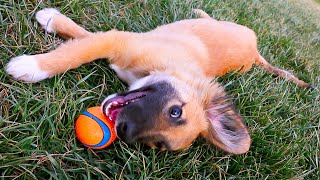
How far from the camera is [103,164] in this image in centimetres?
263

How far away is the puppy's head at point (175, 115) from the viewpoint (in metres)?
2.70

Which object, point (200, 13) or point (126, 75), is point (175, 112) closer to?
point (126, 75)

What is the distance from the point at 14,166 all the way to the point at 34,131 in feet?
A: 0.91

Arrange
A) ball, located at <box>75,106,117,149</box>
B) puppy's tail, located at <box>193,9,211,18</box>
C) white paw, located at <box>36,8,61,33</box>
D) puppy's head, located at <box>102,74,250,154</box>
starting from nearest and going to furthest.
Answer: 1. ball, located at <box>75,106,117,149</box>
2. puppy's head, located at <box>102,74,250,154</box>
3. white paw, located at <box>36,8,61,33</box>
4. puppy's tail, located at <box>193,9,211,18</box>

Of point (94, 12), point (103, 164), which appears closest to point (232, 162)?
point (103, 164)

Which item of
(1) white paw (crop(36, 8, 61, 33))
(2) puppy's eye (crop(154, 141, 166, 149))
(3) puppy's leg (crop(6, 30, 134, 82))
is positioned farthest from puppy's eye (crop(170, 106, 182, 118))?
(1) white paw (crop(36, 8, 61, 33))

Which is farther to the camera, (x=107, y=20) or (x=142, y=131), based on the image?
(x=107, y=20)

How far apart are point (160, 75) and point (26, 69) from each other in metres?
1.01

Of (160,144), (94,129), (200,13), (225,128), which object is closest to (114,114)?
(94,129)

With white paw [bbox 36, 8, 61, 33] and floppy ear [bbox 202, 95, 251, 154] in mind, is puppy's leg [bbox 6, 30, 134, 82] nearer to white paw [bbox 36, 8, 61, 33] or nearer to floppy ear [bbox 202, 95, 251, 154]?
white paw [bbox 36, 8, 61, 33]

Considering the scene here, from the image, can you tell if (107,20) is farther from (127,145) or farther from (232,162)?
(232,162)

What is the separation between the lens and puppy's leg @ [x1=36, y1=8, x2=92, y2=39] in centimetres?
325

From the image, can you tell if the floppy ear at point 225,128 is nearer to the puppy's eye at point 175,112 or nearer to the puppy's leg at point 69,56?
the puppy's eye at point 175,112

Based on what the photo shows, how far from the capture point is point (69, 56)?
117 inches
